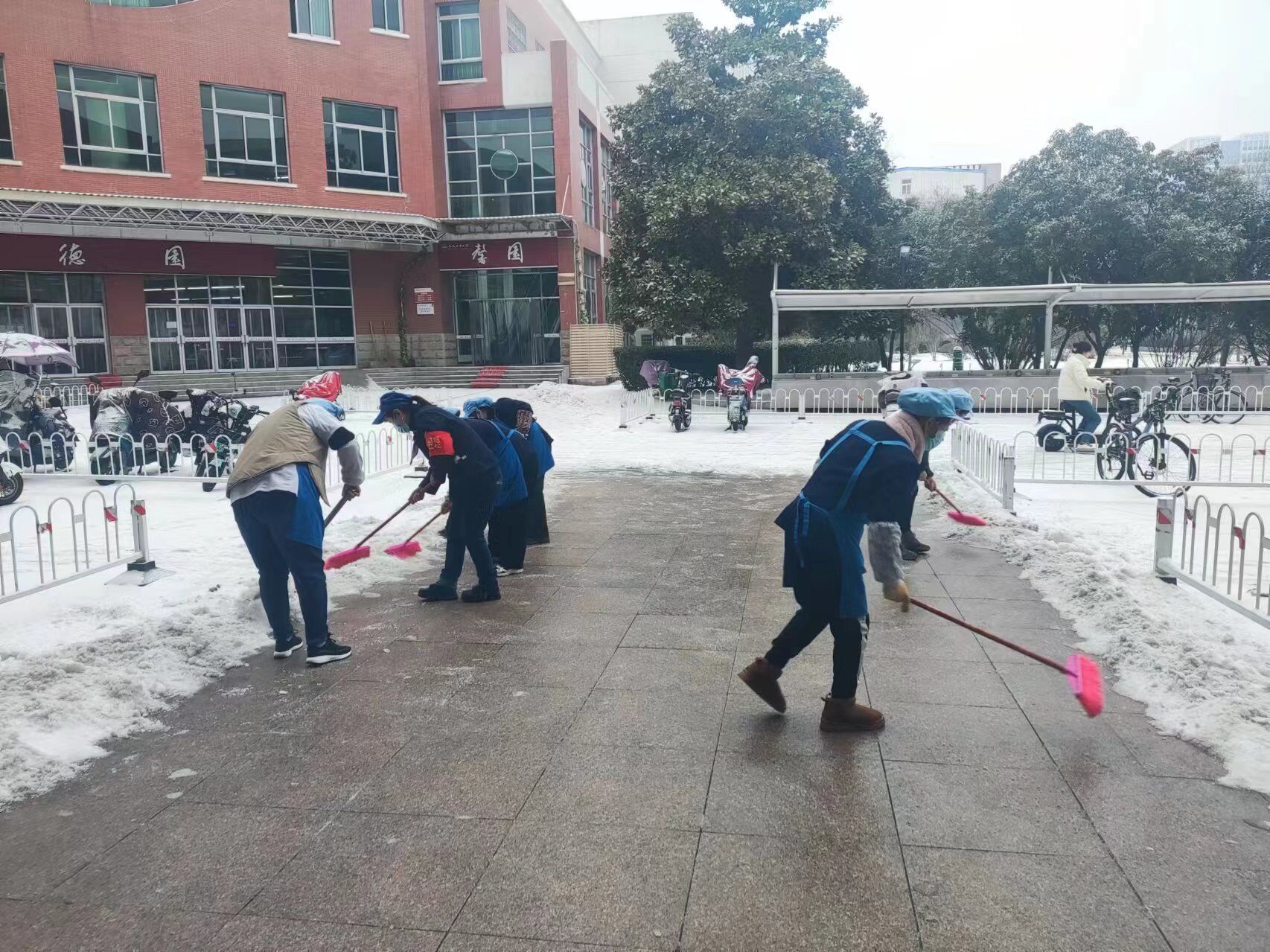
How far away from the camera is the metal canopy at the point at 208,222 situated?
23.1 meters

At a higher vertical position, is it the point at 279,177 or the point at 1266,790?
the point at 279,177

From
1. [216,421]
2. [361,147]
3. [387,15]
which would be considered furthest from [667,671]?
[387,15]

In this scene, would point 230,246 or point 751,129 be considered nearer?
point 751,129

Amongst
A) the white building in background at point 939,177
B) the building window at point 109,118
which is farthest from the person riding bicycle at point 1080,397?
the white building in background at point 939,177

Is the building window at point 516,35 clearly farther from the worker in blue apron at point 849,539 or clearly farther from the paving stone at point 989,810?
the paving stone at point 989,810

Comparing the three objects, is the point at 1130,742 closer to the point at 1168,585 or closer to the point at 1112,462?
the point at 1168,585

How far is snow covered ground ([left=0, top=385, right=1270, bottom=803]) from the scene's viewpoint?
13.9ft

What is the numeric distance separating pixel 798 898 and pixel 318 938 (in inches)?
59.1

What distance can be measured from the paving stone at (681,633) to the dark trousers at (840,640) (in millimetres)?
1104

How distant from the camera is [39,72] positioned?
2367 cm

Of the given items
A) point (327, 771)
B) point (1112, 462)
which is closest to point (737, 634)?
point (327, 771)

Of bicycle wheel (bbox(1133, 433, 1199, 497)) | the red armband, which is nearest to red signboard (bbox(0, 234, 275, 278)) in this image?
the red armband

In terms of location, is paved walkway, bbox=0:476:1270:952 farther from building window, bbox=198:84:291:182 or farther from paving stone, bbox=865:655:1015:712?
building window, bbox=198:84:291:182

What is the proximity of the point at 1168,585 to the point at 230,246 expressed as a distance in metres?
26.4
